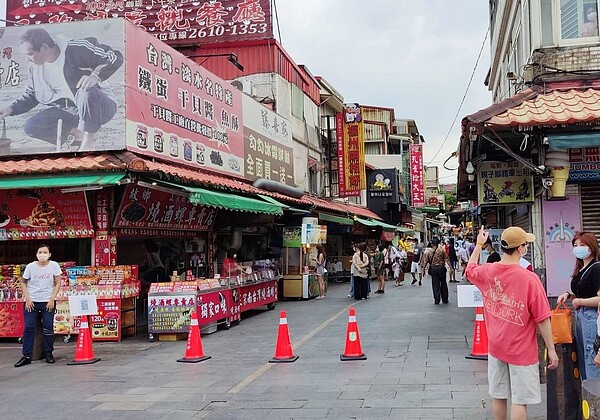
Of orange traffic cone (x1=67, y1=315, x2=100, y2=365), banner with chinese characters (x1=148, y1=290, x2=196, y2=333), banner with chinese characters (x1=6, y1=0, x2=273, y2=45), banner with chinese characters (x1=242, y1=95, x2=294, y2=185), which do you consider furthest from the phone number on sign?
orange traffic cone (x1=67, y1=315, x2=100, y2=365)

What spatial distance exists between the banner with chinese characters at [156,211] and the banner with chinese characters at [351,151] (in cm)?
1231

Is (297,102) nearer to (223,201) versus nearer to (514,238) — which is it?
(223,201)

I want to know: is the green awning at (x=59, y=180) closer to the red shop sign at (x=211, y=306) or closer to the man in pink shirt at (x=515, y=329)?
the red shop sign at (x=211, y=306)

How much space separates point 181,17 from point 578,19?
50.5ft

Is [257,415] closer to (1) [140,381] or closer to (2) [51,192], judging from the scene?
(1) [140,381]

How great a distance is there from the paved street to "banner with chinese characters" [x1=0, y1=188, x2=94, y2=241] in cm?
210

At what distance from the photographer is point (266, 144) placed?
20.3 metres

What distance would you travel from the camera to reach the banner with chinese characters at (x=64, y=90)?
11.9m

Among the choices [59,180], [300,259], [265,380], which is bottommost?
[265,380]

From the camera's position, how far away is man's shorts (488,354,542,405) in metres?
4.77

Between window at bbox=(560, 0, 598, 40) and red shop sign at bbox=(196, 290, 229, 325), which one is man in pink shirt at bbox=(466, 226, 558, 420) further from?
red shop sign at bbox=(196, 290, 229, 325)

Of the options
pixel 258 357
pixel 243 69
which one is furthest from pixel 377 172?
pixel 258 357

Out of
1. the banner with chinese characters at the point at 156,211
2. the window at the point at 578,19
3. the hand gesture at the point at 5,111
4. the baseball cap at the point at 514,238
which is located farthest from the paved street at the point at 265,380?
the window at the point at 578,19

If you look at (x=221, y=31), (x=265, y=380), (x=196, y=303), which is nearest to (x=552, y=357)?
(x=265, y=380)
